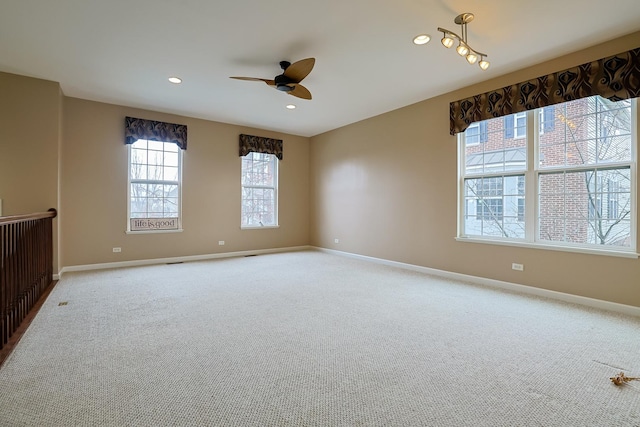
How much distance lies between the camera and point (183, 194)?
5.89 meters

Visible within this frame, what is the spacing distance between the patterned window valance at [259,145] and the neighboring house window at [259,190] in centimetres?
18

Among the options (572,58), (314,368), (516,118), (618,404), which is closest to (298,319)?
(314,368)

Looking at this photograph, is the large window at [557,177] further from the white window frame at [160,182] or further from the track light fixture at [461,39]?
the white window frame at [160,182]

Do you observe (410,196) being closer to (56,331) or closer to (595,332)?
(595,332)

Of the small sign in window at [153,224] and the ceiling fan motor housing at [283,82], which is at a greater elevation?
the ceiling fan motor housing at [283,82]

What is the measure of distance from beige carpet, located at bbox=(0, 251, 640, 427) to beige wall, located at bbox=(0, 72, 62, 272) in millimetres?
1597

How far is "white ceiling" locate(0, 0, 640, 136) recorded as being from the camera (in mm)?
2676

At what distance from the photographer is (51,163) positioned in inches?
170

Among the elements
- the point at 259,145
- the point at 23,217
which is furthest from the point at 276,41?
the point at 259,145

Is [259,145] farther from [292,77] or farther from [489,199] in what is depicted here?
[489,199]

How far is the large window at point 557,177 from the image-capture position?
3230 millimetres

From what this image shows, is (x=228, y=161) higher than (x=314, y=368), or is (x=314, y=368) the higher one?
(x=228, y=161)

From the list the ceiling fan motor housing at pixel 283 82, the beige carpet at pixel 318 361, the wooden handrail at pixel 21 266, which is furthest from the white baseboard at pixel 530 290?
the wooden handrail at pixel 21 266

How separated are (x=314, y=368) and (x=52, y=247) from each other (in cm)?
459
